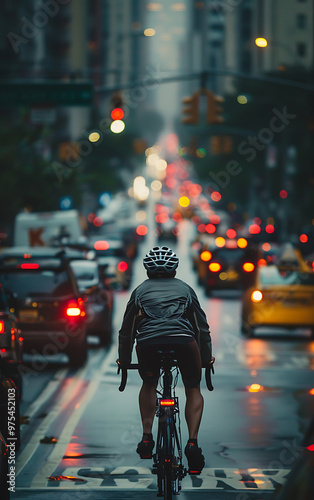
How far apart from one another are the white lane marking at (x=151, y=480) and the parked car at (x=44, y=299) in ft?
25.6

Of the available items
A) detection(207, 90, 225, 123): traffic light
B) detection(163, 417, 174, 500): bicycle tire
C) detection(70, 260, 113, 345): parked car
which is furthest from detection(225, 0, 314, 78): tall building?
detection(163, 417, 174, 500): bicycle tire

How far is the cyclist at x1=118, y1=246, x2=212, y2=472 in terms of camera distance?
26.5 feet

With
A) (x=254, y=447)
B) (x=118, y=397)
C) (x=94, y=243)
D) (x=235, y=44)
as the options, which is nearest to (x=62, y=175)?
(x=94, y=243)

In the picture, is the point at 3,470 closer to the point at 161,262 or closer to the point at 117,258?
the point at 161,262

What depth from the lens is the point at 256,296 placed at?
23.5 meters

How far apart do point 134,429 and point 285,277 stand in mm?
12240

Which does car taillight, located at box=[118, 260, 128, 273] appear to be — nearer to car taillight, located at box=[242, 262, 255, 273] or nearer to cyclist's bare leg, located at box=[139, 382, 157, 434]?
car taillight, located at box=[242, 262, 255, 273]

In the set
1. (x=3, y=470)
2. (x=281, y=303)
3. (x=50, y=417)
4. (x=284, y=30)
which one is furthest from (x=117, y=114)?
(x=284, y=30)

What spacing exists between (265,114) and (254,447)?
7324 cm

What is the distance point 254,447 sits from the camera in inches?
429

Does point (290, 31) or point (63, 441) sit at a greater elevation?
point (290, 31)

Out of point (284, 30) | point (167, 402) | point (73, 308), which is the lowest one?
point (73, 308)

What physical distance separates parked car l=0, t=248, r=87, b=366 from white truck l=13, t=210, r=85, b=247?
25584 millimetres

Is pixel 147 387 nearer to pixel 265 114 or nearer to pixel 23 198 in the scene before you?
pixel 23 198
